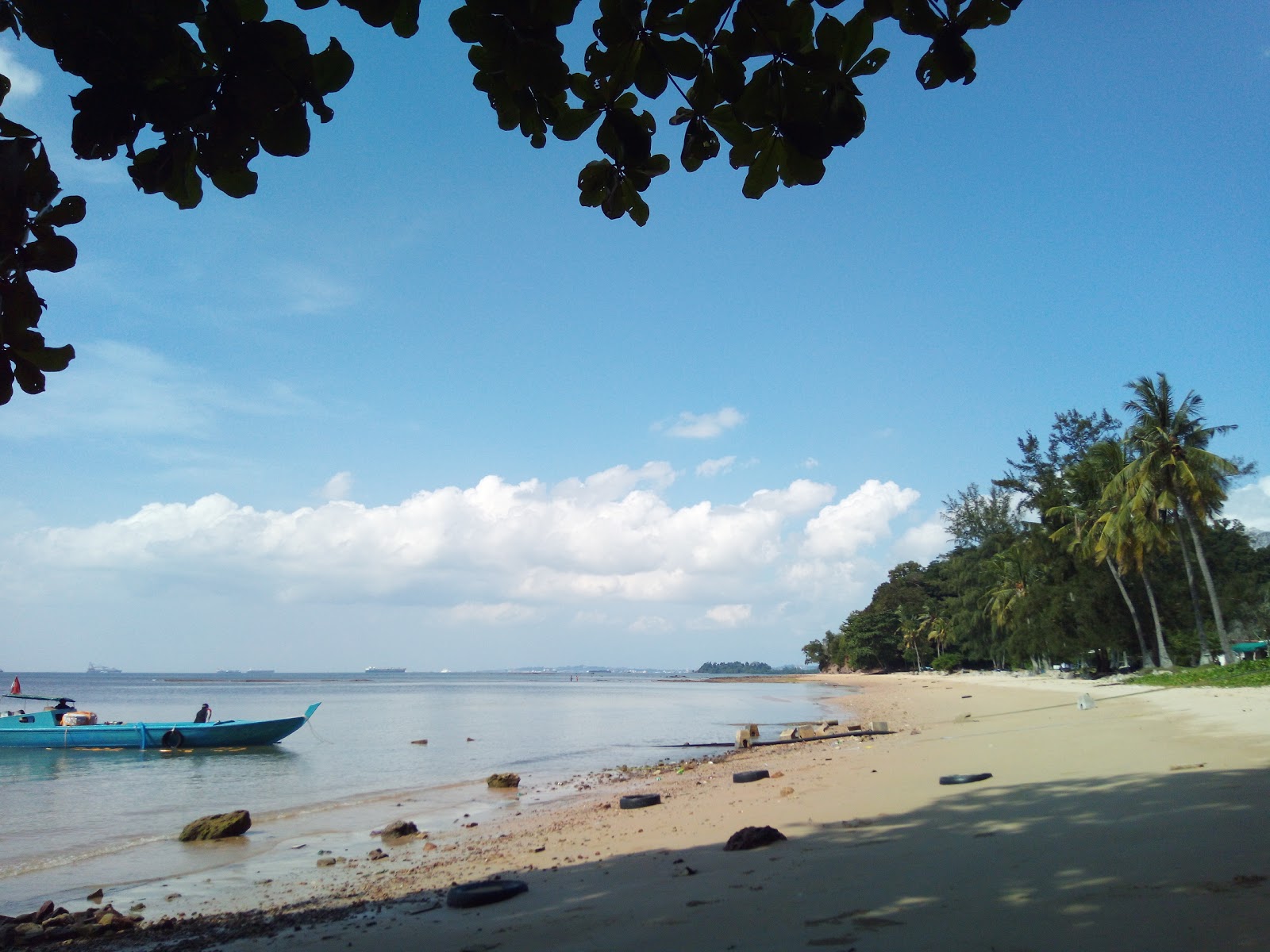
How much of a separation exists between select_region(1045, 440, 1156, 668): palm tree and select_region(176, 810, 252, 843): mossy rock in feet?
91.0

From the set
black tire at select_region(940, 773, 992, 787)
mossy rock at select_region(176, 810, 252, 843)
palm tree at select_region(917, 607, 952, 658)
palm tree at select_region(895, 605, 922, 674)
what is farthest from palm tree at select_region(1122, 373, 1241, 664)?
palm tree at select_region(895, 605, 922, 674)

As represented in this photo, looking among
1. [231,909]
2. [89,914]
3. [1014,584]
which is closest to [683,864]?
[231,909]

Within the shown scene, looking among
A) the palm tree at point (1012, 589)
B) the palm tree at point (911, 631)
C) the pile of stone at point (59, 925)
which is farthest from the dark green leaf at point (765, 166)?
the palm tree at point (911, 631)

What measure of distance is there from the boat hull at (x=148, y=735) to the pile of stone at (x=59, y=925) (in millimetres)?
17870

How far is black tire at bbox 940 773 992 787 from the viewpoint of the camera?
321 inches

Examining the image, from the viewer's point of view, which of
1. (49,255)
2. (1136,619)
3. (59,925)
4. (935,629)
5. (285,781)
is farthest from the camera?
(935,629)

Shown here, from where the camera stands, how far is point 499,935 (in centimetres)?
475

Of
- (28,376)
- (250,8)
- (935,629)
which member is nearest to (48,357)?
(28,376)

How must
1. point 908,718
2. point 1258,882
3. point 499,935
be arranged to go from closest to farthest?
1. point 1258,882
2. point 499,935
3. point 908,718

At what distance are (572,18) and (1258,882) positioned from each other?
4586mm

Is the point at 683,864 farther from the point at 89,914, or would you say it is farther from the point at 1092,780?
the point at 89,914

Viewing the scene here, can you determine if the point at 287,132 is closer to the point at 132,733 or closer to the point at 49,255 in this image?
the point at 49,255

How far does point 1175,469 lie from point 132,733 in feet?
114

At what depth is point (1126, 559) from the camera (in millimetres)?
26406
